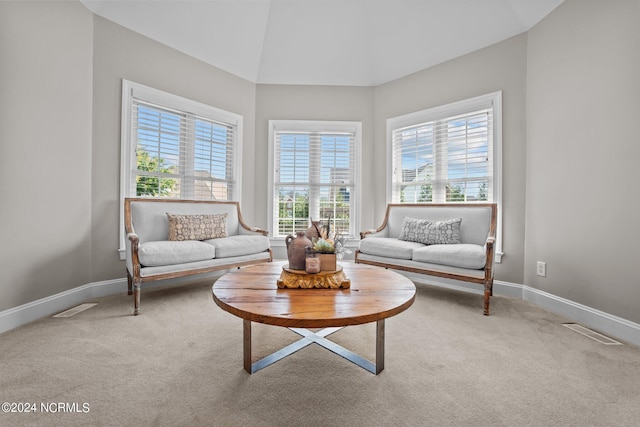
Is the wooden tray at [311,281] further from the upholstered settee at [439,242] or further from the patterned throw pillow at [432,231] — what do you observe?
the patterned throw pillow at [432,231]

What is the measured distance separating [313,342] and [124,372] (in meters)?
1.09

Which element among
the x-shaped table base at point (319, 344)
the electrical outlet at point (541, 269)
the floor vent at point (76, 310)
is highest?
the electrical outlet at point (541, 269)

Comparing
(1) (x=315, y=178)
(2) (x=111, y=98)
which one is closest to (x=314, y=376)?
(1) (x=315, y=178)

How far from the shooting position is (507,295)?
315 cm

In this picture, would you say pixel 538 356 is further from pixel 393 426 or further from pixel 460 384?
pixel 393 426

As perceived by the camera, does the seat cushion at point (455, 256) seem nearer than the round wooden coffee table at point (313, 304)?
No

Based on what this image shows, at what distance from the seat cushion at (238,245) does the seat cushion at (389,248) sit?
1.24 m

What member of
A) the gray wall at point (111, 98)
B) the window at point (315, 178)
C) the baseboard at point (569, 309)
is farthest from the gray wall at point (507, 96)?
the gray wall at point (111, 98)

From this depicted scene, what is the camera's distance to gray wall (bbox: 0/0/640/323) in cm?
223

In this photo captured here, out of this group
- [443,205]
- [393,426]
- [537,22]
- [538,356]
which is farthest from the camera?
[443,205]

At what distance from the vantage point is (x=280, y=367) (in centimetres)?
163

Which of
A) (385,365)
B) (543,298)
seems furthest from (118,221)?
(543,298)

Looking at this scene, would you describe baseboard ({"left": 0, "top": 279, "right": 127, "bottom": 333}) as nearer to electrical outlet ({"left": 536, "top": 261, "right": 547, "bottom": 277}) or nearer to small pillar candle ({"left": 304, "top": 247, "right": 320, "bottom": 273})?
small pillar candle ({"left": 304, "top": 247, "right": 320, "bottom": 273})

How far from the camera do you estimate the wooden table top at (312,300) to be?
1.26 m
